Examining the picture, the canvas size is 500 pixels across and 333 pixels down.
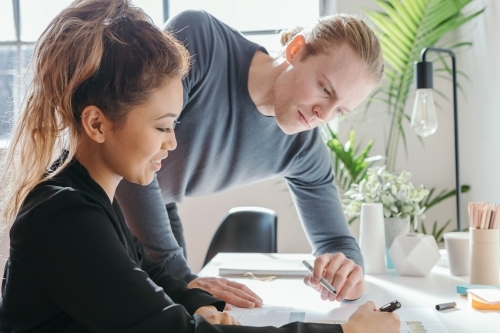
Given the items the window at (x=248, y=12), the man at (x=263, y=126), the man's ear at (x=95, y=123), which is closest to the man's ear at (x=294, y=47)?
the man at (x=263, y=126)

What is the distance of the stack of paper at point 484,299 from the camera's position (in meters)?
1.33

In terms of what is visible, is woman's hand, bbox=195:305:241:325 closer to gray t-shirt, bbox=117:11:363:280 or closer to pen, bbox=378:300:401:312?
pen, bbox=378:300:401:312

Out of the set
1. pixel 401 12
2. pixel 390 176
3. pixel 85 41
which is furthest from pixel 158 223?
pixel 401 12

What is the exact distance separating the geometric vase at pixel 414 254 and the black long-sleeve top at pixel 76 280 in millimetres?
786

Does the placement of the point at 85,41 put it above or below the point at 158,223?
above

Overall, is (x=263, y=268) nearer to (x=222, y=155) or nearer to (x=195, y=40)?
(x=222, y=155)

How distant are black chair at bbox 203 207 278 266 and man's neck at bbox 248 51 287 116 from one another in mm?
913

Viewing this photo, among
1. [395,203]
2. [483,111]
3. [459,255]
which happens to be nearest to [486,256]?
[459,255]

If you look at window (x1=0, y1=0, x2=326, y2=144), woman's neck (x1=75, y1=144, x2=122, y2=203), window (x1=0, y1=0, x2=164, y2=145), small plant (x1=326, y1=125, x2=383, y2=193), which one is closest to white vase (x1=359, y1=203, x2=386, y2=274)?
woman's neck (x1=75, y1=144, x2=122, y2=203)

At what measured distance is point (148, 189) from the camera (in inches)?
59.5

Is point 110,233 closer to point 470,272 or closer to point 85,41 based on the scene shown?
point 85,41

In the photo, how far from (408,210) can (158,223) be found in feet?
2.55

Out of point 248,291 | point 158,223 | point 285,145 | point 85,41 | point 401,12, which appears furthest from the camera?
point 401,12

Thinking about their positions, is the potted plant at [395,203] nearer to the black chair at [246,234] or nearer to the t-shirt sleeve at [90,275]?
the black chair at [246,234]
